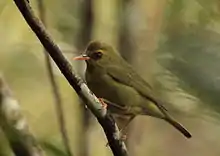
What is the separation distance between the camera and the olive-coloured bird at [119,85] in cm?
117

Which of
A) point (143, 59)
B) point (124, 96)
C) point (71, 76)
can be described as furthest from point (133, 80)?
point (71, 76)

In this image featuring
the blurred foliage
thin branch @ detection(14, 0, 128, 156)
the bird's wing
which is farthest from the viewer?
the bird's wing

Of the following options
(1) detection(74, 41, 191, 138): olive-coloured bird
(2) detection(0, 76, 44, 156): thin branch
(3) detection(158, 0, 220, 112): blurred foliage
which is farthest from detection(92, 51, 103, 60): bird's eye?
(2) detection(0, 76, 44, 156): thin branch

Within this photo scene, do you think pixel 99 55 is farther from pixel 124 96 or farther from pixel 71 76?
pixel 71 76

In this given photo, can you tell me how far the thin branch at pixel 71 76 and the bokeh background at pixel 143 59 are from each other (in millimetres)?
188

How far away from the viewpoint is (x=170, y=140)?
85.1 inches

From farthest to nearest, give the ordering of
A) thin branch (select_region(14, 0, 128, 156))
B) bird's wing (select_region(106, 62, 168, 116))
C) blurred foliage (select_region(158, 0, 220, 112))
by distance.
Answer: bird's wing (select_region(106, 62, 168, 116)) < blurred foliage (select_region(158, 0, 220, 112)) < thin branch (select_region(14, 0, 128, 156))

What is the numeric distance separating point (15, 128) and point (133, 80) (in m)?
0.28

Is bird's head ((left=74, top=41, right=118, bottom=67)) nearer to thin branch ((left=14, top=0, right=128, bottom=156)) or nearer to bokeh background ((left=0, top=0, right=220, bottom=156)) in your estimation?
bokeh background ((left=0, top=0, right=220, bottom=156))

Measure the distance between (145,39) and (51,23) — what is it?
37 centimetres

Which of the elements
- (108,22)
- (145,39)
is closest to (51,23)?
(108,22)

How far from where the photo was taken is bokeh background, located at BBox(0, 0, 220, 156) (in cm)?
100

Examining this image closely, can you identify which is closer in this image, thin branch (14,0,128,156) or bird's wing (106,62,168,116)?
thin branch (14,0,128,156)

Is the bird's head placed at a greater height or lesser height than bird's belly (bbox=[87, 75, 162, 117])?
greater
